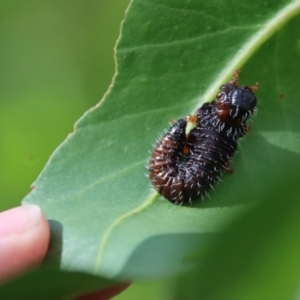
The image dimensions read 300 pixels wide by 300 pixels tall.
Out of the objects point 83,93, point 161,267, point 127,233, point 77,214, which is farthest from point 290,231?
point 83,93

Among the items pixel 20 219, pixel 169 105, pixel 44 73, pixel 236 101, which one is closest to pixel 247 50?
pixel 236 101

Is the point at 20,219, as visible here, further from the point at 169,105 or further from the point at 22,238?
the point at 169,105

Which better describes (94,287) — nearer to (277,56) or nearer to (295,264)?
(295,264)

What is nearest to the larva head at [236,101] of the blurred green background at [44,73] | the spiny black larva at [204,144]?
the spiny black larva at [204,144]

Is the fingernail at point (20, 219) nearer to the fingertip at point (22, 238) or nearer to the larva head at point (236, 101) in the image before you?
the fingertip at point (22, 238)

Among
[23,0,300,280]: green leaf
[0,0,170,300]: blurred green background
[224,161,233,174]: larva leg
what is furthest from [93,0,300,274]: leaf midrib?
[0,0,170,300]: blurred green background

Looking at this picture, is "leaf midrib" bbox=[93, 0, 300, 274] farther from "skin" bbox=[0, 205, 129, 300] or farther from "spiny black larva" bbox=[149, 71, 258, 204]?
"skin" bbox=[0, 205, 129, 300]
